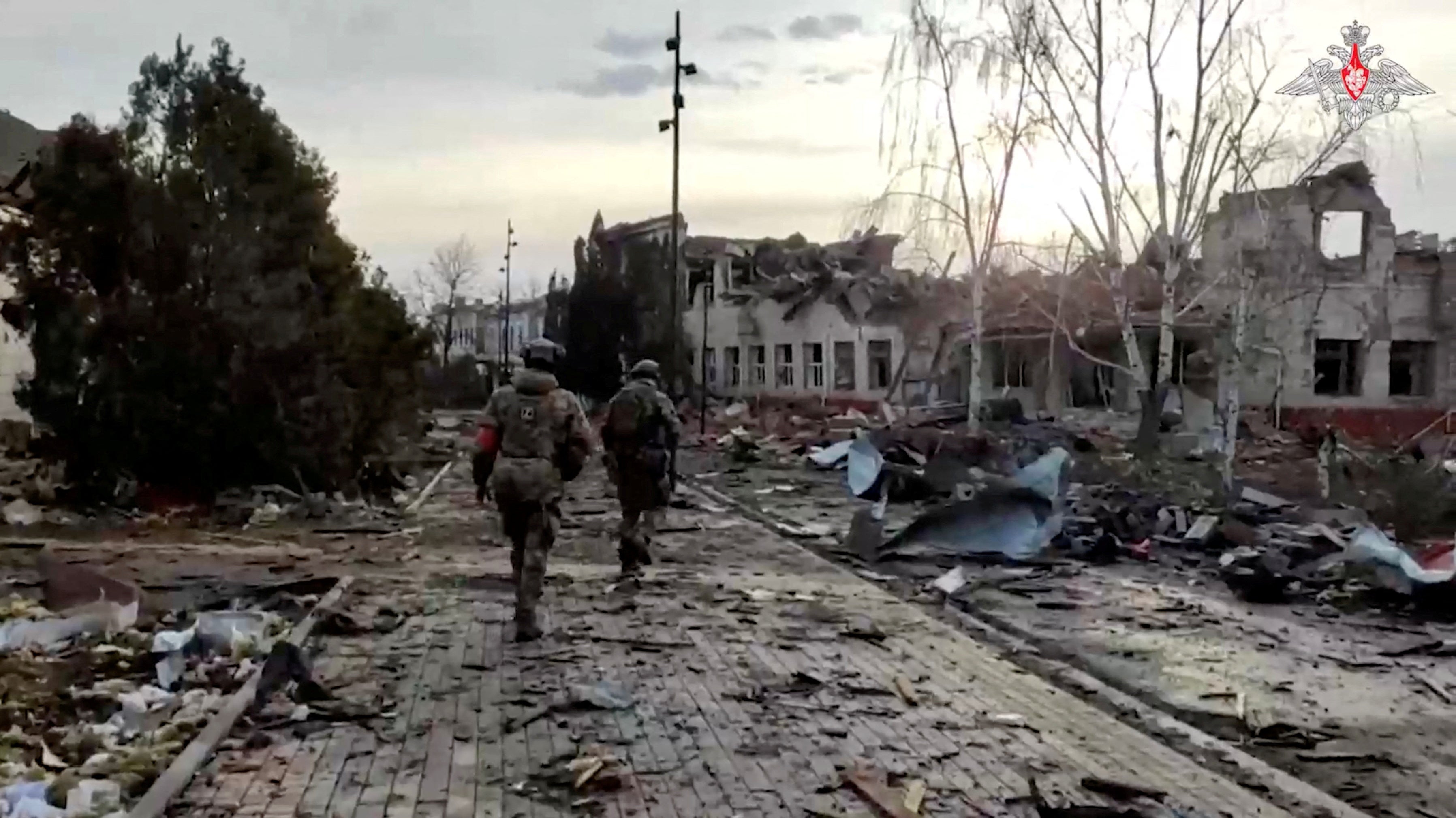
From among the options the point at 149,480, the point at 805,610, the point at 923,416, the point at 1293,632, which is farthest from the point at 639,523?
the point at 923,416

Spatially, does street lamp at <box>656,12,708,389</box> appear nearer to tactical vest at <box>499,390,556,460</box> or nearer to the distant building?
tactical vest at <box>499,390,556,460</box>

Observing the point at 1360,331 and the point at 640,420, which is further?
the point at 1360,331

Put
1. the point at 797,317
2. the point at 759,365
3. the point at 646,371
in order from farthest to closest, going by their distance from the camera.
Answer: the point at 759,365, the point at 797,317, the point at 646,371

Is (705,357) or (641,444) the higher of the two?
(705,357)

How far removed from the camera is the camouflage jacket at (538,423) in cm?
923

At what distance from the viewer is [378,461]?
2006 cm

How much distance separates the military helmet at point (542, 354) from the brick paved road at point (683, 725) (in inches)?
73.2

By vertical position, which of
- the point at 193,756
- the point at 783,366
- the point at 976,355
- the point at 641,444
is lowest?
the point at 193,756

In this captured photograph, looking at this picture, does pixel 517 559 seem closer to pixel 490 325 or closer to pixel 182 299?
A: pixel 182 299

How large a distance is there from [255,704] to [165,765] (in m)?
1.06

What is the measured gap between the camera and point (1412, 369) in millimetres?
37281

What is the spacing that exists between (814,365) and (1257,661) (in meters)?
42.6

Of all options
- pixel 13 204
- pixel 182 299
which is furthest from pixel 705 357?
pixel 182 299

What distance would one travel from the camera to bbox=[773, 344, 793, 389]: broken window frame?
5350 cm
